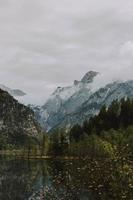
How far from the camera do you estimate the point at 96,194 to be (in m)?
66.3

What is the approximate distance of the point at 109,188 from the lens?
70.8 m

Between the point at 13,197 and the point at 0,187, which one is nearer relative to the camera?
the point at 13,197

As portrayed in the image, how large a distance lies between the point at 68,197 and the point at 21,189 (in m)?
23.7

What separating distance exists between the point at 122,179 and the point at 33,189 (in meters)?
16.0

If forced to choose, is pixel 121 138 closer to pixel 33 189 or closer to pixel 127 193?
pixel 33 189

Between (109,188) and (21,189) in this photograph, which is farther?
(21,189)

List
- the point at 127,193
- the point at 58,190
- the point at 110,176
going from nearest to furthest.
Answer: the point at 127,193, the point at 58,190, the point at 110,176

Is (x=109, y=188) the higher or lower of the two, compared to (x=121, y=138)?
lower

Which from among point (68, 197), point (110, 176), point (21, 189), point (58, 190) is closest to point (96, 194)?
point (68, 197)

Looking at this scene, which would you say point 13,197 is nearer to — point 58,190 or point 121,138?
point 58,190

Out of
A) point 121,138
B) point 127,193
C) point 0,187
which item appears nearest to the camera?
point 127,193

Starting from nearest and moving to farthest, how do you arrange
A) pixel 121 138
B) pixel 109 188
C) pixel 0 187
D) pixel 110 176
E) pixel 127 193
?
pixel 127 193
pixel 109 188
pixel 110 176
pixel 0 187
pixel 121 138

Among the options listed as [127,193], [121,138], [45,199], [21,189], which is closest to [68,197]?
[45,199]

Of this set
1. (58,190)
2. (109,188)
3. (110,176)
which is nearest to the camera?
(109,188)
